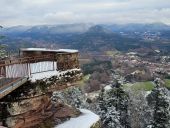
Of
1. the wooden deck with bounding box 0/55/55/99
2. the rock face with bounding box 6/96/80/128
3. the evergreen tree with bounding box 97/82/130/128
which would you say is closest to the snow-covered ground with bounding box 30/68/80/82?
the wooden deck with bounding box 0/55/55/99

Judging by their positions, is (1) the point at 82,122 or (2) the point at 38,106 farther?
(1) the point at 82,122

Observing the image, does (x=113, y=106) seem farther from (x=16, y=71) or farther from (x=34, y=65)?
(x=16, y=71)

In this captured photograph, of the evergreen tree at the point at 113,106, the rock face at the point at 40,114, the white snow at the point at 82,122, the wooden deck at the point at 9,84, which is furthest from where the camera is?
the evergreen tree at the point at 113,106

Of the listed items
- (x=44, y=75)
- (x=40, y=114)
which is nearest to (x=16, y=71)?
(x=44, y=75)

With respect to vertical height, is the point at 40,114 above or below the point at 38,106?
below

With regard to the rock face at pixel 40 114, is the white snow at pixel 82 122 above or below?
below

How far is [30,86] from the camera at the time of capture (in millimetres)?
18719

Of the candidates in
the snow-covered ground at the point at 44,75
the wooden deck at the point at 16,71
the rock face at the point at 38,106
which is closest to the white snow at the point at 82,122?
the rock face at the point at 38,106

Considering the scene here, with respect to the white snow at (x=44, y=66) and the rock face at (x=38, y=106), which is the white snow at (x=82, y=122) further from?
the white snow at (x=44, y=66)

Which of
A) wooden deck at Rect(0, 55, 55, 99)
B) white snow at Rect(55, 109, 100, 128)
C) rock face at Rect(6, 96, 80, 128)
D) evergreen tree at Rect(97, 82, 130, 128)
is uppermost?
wooden deck at Rect(0, 55, 55, 99)

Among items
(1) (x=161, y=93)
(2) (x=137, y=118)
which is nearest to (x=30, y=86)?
(1) (x=161, y=93)

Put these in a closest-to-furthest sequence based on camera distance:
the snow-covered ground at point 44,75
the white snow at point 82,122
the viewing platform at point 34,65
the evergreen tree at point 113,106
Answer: the viewing platform at point 34,65, the snow-covered ground at point 44,75, the white snow at point 82,122, the evergreen tree at point 113,106

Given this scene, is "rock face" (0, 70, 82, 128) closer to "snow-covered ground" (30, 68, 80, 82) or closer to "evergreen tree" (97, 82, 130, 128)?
"snow-covered ground" (30, 68, 80, 82)

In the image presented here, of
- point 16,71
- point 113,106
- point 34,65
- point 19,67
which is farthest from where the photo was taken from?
point 113,106
